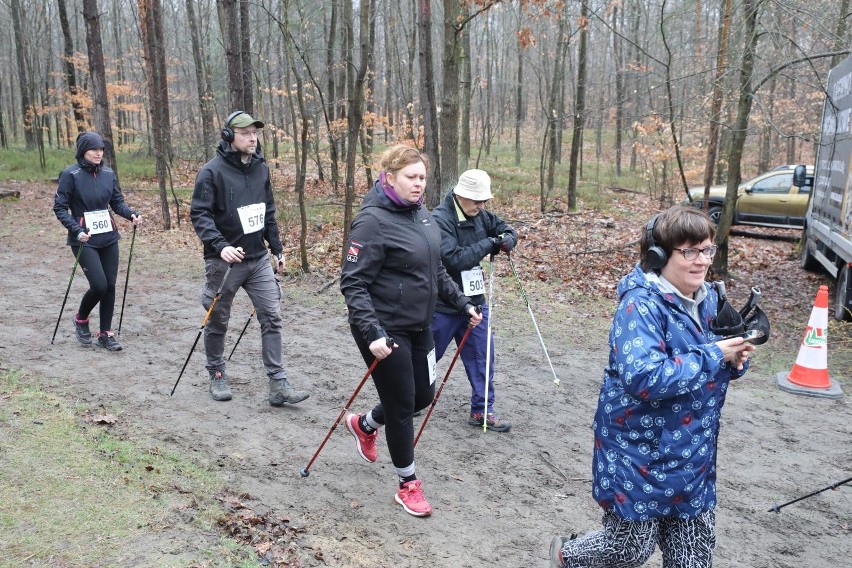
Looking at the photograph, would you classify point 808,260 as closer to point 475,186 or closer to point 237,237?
point 475,186

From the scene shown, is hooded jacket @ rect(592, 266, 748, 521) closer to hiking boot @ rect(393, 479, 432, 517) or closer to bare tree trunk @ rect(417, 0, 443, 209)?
hiking boot @ rect(393, 479, 432, 517)

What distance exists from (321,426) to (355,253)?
209 cm

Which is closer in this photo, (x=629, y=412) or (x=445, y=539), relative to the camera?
(x=629, y=412)

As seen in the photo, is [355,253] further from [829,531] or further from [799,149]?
[799,149]

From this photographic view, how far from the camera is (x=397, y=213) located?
370cm

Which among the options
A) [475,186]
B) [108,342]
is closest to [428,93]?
[475,186]

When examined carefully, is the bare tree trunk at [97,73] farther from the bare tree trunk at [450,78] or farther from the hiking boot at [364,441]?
the hiking boot at [364,441]

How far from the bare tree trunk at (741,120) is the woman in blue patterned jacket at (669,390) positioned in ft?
26.1

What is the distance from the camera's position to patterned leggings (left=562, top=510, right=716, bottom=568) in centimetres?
263

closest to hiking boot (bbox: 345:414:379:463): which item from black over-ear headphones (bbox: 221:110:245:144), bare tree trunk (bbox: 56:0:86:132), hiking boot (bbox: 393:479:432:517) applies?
hiking boot (bbox: 393:479:432:517)

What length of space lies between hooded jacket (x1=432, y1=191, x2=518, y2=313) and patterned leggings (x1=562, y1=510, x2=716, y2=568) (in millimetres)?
2473

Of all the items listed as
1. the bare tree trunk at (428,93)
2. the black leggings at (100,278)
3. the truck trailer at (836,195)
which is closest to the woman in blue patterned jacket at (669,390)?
the black leggings at (100,278)

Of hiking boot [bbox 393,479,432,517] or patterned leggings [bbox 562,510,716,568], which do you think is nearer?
patterned leggings [bbox 562,510,716,568]

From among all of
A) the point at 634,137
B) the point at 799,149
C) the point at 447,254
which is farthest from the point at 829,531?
the point at 799,149
